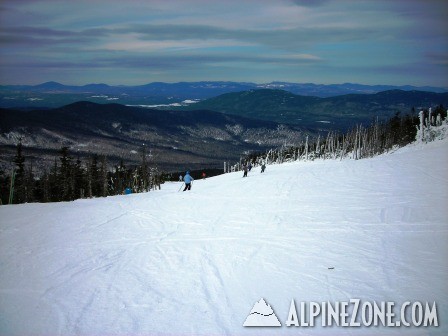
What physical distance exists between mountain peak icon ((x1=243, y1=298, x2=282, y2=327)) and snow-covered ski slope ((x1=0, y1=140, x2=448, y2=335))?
0.46ft

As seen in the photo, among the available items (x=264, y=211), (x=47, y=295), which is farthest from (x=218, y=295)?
(x=264, y=211)

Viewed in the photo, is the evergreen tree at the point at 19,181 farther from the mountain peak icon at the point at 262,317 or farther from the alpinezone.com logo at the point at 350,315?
the alpinezone.com logo at the point at 350,315

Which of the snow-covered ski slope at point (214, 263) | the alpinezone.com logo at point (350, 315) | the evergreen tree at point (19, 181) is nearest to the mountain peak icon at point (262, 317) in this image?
the alpinezone.com logo at point (350, 315)

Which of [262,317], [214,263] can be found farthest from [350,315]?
[214,263]

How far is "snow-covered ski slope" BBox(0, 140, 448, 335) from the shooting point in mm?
7359

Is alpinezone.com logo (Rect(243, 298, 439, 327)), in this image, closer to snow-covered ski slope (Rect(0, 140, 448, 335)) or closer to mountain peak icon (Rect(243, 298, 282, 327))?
mountain peak icon (Rect(243, 298, 282, 327))

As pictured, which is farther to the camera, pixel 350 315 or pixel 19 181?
pixel 19 181

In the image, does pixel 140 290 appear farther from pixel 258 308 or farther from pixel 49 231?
pixel 49 231

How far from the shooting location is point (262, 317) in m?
7.25

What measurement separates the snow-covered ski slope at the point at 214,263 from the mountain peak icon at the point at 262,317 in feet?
Result: 0.46

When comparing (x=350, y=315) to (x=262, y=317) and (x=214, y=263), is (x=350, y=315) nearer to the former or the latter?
(x=262, y=317)

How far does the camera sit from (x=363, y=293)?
798cm

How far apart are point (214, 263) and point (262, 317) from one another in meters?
3.17

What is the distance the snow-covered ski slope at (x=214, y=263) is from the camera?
24.1 feet
